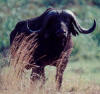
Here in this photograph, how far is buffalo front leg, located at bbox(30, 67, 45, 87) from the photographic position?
12.8 meters

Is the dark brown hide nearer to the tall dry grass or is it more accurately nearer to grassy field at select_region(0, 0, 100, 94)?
the tall dry grass

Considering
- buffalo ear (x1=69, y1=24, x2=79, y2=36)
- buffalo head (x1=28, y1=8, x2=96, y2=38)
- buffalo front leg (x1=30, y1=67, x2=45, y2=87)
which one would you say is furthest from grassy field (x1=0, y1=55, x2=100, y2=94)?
buffalo ear (x1=69, y1=24, x2=79, y2=36)

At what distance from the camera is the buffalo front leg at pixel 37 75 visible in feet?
41.8

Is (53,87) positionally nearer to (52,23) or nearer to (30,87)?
(30,87)

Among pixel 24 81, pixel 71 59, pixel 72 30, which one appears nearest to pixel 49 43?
pixel 72 30

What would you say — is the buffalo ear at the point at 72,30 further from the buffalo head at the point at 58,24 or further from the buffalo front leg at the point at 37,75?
the buffalo front leg at the point at 37,75

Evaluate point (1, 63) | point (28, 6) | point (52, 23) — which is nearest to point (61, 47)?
point (52, 23)

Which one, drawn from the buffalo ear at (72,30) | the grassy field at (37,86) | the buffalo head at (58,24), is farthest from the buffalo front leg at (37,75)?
the buffalo ear at (72,30)

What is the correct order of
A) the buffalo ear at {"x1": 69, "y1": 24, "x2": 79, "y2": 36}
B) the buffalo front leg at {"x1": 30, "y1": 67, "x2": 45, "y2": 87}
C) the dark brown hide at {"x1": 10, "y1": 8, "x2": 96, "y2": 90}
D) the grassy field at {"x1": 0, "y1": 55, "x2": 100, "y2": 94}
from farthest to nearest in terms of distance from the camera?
the buffalo ear at {"x1": 69, "y1": 24, "x2": 79, "y2": 36} → the dark brown hide at {"x1": 10, "y1": 8, "x2": 96, "y2": 90} → the buffalo front leg at {"x1": 30, "y1": 67, "x2": 45, "y2": 87} → the grassy field at {"x1": 0, "y1": 55, "x2": 100, "y2": 94}

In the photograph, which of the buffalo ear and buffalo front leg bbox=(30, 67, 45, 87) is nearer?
buffalo front leg bbox=(30, 67, 45, 87)

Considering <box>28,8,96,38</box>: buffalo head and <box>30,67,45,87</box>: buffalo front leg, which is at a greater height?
<box>28,8,96,38</box>: buffalo head

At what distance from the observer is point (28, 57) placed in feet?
43.9

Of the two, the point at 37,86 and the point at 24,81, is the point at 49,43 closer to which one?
the point at 24,81

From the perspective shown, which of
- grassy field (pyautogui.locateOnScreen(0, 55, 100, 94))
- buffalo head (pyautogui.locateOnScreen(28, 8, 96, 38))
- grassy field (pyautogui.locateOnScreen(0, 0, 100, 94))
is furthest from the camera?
buffalo head (pyautogui.locateOnScreen(28, 8, 96, 38))
